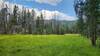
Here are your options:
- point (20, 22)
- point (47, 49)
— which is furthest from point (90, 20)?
point (20, 22)

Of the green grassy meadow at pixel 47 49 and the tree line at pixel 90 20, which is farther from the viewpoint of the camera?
the tree line at pixel 90 20

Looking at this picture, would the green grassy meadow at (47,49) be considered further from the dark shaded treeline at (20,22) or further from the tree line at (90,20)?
the dark shaded treeline at (20,22)

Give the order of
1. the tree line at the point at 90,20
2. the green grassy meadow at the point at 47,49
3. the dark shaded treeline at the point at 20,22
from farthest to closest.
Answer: the dark shaded treeline at the point at 20,22, the tree line at the point at 90,20, the green grassy meadow at the point at 47,49

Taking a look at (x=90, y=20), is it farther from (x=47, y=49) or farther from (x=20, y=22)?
(x=20, y=22)

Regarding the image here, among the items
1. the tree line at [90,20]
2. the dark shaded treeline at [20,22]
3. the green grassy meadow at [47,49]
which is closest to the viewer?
the green grassy meadow at [47,49]

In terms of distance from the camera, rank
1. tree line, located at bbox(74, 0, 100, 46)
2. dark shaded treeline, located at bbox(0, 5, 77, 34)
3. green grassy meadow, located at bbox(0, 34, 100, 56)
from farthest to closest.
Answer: dark shaded treeline, located at bbox(0, 5, 77, 34), tree line, located at bbox(74, 0, 100, 46), green grassy meadow, located at bbox(0, 34, 100, 56)

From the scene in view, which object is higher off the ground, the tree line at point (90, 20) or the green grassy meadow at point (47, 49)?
the tree line at point (90, 20)

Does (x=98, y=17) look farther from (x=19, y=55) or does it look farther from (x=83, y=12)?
(x=19, y=55)

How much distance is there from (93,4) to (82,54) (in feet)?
47.0

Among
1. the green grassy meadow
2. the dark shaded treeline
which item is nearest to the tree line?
the green grassy meadow

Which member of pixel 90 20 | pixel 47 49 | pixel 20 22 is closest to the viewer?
pixel 47 49

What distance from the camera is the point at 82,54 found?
107 ft

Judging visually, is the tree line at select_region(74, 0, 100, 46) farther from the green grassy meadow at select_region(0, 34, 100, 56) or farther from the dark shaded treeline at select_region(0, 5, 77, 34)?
the dark shaded treeline at select_region(0, 5, 77, 34)

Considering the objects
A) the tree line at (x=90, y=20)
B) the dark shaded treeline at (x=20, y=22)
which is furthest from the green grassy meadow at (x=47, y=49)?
the dark shaded treeline at (x=20, y=22)
